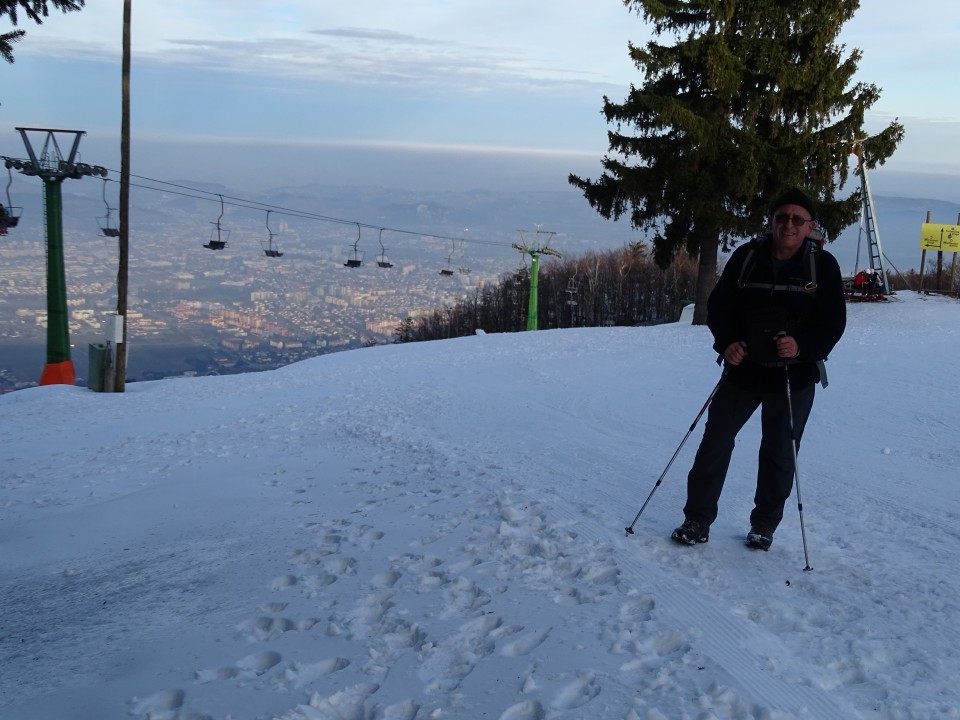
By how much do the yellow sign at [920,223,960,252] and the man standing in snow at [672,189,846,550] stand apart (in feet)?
101

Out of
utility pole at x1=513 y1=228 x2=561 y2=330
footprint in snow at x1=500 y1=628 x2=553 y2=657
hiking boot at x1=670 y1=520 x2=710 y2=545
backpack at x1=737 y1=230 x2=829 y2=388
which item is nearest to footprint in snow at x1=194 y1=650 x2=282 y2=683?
footprint in snow at x1=500 y1=628 x2=553 y2=657

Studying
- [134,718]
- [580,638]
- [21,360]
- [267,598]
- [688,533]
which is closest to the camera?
[134,718]

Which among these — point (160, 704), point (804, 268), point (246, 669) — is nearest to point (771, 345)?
point (804, 268)

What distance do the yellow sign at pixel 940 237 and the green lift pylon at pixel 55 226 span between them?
29.4m

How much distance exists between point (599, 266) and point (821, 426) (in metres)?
71.1

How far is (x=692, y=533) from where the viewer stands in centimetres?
509

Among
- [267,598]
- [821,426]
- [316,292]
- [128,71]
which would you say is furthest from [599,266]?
[267,598]

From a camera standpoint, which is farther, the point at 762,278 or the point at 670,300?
the point at 670,300

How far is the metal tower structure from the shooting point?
27.8 metres

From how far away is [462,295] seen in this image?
88.3 meters

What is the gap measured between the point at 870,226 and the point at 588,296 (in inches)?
1791

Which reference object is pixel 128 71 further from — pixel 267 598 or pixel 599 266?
pixel 599 266

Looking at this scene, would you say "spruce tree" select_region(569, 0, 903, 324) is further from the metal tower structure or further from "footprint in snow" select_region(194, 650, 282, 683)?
"footprint in snow" select_region(194, 650, 282, 683)

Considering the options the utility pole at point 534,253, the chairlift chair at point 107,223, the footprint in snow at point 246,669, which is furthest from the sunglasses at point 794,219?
the utility pole at point 534,253
